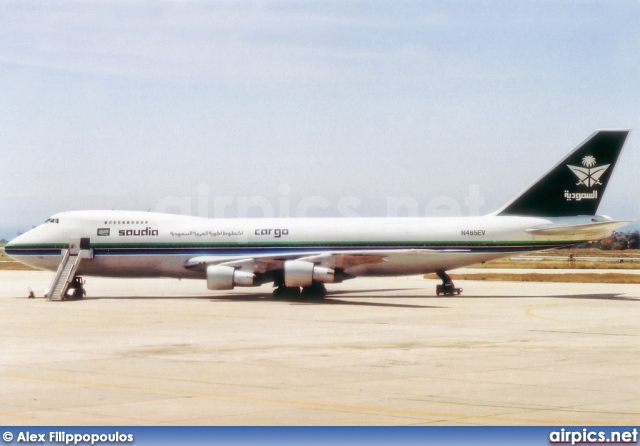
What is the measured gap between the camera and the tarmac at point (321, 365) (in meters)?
13.0

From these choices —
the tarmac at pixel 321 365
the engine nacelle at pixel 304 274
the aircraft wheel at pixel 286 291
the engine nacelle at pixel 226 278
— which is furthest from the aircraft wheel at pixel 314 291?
the tarmac at pixel 321 365

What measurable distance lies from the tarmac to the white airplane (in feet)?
17.1

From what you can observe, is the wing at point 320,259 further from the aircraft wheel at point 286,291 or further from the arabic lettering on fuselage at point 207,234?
the aircraft wheel at point 286,291

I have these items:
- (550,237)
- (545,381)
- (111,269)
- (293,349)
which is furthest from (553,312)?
(111,269)

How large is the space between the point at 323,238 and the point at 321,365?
915 inches

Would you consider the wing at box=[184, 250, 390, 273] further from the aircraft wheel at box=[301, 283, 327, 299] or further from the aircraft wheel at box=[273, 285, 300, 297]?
the aircraft wheel at box=[273, 285, 300, 297]

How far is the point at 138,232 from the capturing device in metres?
42.0

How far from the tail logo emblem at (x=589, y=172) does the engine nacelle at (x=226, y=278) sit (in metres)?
15.3

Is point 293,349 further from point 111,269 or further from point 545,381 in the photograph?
point 111,269

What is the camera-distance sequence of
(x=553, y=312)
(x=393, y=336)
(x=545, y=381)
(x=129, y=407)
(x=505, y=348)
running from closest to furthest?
1. (x=129, y=407)
2. (x=545, y=381)
3. (x=505, y=348)
4. (x=393, y=336)
5. (x=553, y=312)

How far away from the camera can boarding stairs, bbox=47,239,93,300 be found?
4066cm

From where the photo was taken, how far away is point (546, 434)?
11055mm

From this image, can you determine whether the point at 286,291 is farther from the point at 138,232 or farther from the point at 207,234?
the point at 138,232

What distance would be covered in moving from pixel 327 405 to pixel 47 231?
105 feet
